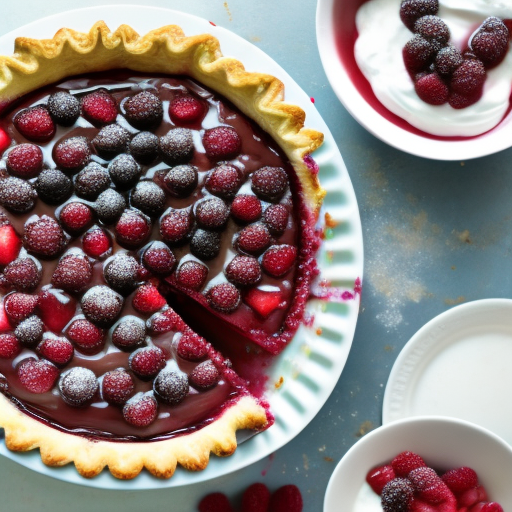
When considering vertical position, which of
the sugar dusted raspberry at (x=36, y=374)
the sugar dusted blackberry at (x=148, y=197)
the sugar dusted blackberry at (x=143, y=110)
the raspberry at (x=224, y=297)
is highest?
the sugar dusted blackberry at (x=143, y=110)

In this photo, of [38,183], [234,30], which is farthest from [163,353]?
[234,30]

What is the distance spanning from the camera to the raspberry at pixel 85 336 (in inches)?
90.4

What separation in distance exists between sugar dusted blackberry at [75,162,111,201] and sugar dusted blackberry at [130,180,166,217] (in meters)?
0.11

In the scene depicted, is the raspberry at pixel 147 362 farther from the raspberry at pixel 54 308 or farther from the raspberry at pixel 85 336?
the raspberry at pixel 54 308

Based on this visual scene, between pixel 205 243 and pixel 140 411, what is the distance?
601 mm

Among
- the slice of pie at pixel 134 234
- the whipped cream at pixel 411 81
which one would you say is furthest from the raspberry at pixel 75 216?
the whipped cream at pixel 411 81

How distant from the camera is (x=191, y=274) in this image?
239 cm

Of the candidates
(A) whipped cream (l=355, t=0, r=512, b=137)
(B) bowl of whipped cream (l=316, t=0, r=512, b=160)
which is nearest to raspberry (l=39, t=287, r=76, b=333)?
(B) bowl of whipped cream (l=316, t=0, r=512, b=160)

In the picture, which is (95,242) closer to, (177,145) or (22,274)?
(22,274)

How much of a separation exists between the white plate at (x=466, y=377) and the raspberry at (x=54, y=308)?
126 centimetres

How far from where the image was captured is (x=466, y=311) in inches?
106

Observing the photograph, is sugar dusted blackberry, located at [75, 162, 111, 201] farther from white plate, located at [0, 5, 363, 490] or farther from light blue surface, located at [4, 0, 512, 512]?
light blue surface, located at [4, 0, 512, 512]

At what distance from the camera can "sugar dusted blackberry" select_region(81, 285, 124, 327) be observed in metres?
2.30

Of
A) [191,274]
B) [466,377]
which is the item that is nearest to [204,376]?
[191,274]
